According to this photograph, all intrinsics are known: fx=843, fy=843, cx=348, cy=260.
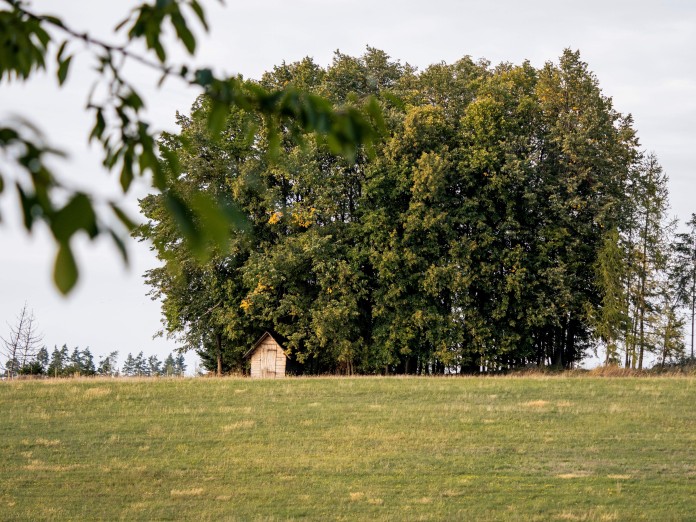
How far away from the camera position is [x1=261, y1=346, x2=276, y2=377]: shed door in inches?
1257

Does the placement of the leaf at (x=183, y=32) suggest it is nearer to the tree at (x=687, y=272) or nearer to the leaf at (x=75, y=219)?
the leaf at (x=75, y=219)

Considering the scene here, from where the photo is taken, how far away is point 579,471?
1512cm

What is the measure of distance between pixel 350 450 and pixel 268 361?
51.1 feet

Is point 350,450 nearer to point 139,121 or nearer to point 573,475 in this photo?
point 573,475

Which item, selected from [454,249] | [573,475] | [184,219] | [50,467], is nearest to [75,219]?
[184,219]

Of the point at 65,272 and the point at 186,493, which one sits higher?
the point at 65,272

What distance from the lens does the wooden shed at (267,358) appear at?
31797 millimetres

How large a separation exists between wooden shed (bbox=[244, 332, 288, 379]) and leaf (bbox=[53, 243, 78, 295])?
30.4 meters

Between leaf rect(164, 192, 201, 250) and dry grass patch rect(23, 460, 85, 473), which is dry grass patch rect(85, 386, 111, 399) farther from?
leaf rect(164, 192, 201, 250)

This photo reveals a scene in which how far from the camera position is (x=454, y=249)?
31.0m

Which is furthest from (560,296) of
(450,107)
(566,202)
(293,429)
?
(293,429)

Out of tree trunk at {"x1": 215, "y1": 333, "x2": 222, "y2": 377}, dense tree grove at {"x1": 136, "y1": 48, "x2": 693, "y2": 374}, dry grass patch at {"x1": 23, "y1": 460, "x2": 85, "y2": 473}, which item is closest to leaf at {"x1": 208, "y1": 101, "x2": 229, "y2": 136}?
dry grass patch at {"x1": 23, "y1": 460, "x2": 85, "y2": 473}

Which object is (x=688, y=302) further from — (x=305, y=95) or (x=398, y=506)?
(x=305, y=95)

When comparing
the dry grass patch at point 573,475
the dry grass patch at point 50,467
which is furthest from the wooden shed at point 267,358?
the dry grass patch at point 573,475
